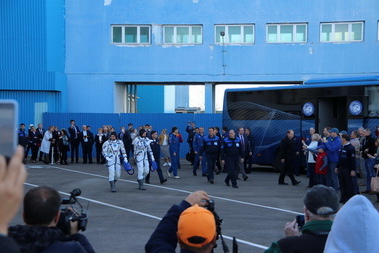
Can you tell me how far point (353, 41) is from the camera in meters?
31.0

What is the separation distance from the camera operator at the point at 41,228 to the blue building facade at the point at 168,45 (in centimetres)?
2844

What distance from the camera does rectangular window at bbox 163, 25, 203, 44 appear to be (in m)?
32.2

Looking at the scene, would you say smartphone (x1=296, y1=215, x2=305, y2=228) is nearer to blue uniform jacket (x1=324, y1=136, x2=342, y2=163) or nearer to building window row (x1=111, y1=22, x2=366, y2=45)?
blue uniform jacket (x1=324, y1=136, x2=342, y2=163)

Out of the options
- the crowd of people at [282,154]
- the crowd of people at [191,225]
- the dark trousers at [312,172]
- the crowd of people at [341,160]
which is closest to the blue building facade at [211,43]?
the crowd of people at [282,154]

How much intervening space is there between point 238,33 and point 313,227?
29.0 m

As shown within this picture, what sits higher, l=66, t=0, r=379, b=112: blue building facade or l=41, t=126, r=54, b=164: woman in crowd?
l=66, t=0, r=379, b=112: blue building facade

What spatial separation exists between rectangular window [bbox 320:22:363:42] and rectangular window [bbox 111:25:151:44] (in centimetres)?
939

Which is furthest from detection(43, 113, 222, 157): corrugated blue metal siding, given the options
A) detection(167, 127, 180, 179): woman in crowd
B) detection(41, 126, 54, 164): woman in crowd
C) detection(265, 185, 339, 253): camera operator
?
detection(265, 185, 339, 253): camera operator

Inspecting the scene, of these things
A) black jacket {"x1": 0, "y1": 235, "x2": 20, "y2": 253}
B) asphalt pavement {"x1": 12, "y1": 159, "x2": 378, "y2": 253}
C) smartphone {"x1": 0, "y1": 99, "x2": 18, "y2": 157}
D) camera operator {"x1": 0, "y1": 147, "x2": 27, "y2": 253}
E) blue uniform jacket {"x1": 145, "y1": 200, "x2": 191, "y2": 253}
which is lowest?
asphalt pavement {"x1": 12, "y1": 159, "x2": 378, "y2": 253}

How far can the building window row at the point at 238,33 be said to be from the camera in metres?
31.1

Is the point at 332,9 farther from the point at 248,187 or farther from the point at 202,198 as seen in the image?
the point at 202,198

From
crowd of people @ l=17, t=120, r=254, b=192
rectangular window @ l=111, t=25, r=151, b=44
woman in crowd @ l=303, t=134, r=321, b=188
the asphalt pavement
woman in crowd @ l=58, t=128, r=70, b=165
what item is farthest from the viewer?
rectangular window @ l=111, t=25, r=151, b=44

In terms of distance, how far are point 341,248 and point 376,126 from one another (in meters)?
18.3

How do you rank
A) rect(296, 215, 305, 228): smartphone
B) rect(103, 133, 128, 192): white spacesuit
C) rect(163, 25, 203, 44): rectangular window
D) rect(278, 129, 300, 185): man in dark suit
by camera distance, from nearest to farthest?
1. rect(296, 215, 305, 228): smartphone
2. rect(103, 133, 128, 192): white spacesuit
3. rect(278, 129, 300, 185): man in dark suit
4. rect(163, 25, 203, 44): rectangular window
